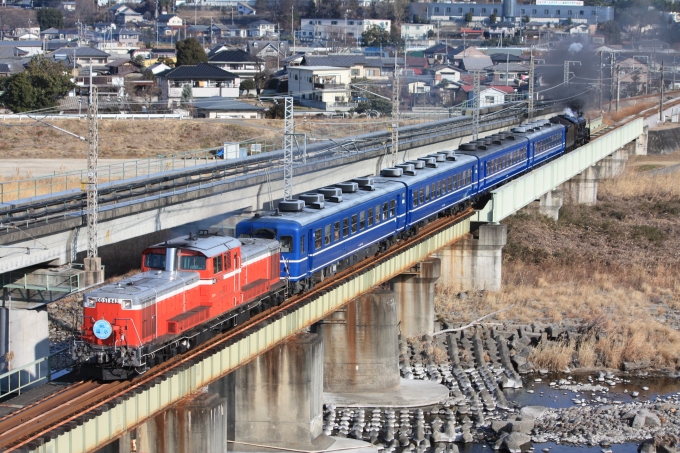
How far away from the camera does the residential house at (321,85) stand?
118438 millimetres

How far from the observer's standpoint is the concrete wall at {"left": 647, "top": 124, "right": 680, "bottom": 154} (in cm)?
10438

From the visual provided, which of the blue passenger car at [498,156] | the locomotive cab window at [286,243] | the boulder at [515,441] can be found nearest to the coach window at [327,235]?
the locomotive cab window at [286,243]

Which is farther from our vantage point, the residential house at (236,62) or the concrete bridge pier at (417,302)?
the residential house at (236,62)

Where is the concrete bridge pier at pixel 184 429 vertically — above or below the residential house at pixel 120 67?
below

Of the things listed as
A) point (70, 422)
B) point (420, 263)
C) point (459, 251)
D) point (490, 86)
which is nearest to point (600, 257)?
point (459, 251)

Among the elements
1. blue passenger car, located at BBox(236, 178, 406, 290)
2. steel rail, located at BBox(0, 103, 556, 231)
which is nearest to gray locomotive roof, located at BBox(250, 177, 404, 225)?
blue passenger car, located at BBox(236, 178, 406, 290)

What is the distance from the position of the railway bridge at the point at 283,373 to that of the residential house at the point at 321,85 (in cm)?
6507

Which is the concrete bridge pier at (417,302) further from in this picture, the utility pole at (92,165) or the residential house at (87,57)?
the residential house at (87,57)

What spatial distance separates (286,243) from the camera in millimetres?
31688

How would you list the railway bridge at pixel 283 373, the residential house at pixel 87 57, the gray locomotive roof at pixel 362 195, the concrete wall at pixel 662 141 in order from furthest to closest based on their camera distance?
the residential house at pixel 87 57 < the concrete wall at pixel 662 141 < the gray locomotive roof at pixel 362 195 < the railway bridge at pixel 283 373

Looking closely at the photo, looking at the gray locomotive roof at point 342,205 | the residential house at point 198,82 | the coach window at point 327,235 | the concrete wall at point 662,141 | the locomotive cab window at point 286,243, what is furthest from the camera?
the residential house at point 198,82

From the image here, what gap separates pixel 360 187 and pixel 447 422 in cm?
924

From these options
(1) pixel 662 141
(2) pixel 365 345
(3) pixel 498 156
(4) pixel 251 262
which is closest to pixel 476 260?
(3) pixel 498 156

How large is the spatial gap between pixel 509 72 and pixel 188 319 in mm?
122623
